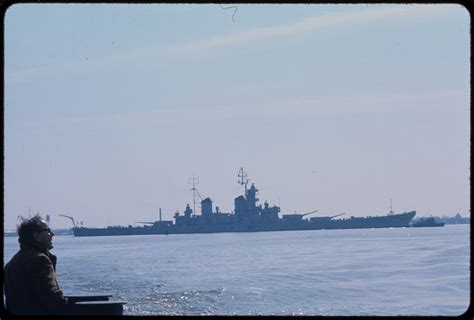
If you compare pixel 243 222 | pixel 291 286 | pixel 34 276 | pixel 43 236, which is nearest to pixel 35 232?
pixel 43 236

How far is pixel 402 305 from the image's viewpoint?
64.4ft

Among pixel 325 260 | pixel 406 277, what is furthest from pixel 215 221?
pixel 406 277

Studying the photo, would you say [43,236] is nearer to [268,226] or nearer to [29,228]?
[29,228]

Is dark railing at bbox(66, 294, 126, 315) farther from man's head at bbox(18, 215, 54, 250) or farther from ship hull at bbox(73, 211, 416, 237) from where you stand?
ship hull at bbox(73, 211, 416, 237)

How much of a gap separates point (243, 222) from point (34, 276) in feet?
328

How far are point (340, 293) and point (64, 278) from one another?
6.62 m

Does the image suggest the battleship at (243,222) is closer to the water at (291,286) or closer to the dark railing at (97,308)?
the water at (291,286)

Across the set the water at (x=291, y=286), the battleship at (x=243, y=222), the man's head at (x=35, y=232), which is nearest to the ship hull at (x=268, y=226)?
the battleship at (x=243, y=222)

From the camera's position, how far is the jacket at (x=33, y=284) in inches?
155

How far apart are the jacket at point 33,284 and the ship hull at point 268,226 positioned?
10001 cm

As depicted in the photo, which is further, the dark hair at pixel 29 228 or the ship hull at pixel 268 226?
the ship hull at pixel 268 226

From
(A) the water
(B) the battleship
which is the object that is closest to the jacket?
(A) the water

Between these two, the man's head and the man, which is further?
the man's head

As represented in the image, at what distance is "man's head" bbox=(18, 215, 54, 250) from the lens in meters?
4.12
